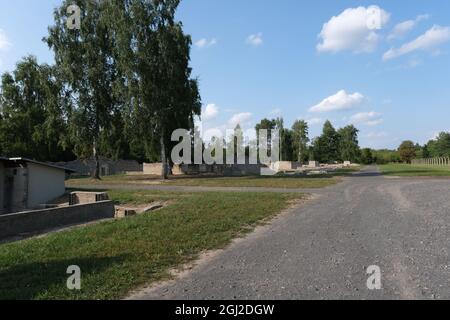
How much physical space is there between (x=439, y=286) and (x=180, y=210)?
34.5ft

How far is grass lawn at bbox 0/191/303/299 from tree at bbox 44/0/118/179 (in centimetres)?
2795

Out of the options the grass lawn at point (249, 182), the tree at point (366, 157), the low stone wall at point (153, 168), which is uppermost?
the tree at point (366, 157)

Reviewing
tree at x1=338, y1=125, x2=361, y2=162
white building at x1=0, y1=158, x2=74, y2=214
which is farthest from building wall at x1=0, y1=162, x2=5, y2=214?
tree at x1=338, y1=125, x2=361, y2=162

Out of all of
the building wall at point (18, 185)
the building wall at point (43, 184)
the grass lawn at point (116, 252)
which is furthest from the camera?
the building wall at point (43, 184)

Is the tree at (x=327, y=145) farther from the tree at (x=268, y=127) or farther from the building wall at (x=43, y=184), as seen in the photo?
the building wall at (x=43, y=184)

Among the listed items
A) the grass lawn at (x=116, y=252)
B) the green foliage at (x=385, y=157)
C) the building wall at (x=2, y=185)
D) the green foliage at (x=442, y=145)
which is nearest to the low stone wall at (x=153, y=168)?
the building wall at (x=2, y=185)

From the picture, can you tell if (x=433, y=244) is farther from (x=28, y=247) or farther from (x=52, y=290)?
(x=28, y=247)

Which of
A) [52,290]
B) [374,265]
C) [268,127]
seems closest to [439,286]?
[374,265]

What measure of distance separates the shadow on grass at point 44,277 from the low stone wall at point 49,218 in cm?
570

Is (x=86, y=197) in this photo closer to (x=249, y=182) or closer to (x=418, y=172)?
(x=249, y=182)

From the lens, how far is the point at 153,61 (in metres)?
37.8

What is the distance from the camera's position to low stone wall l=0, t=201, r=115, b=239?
12.5 metres

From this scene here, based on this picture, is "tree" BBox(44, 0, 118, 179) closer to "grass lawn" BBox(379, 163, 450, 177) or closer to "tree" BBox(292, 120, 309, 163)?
"grass lawn" BBox(379, 163, 450, 177)

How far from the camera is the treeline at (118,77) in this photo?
37.4 meters
